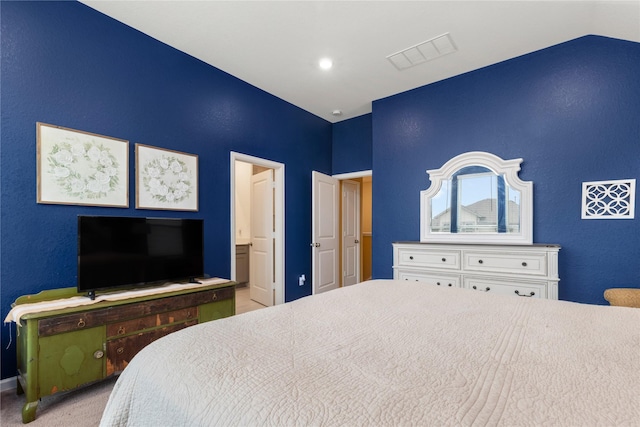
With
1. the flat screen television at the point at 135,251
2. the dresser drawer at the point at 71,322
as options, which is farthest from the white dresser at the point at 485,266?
the dresser drawer at the point at 71,322

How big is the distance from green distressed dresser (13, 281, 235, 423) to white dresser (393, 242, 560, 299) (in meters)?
2.25

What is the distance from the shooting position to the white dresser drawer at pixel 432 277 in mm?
3021

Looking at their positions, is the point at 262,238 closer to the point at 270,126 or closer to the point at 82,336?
the point at 270,126

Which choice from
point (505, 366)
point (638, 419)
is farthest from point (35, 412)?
point (638, 419)

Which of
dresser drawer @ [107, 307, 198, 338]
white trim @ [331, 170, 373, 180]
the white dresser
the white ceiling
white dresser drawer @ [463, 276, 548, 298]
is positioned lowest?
dresser drawer @ [107, 307, 198, 338]

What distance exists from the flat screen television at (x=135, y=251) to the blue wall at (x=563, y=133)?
258 centimetres

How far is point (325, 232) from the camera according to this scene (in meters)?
4.50

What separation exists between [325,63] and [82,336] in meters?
3.17

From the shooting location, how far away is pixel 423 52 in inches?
116

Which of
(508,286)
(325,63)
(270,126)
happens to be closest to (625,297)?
(508,286)

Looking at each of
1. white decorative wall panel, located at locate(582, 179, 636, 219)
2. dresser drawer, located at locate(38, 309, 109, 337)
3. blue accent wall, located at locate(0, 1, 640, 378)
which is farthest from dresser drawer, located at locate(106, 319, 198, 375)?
white decorative wall panel, located at locate(582, 179, 636, 219)

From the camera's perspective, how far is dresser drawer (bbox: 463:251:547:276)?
2616mm

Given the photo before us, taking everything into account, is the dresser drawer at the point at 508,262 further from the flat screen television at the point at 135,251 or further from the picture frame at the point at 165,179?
the picture frame at the point at 165,179

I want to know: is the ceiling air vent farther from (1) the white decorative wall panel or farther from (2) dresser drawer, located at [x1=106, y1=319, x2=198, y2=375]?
(2) dresser drawer, located at [x1=106, y1=319, x2=198, y2=375]
